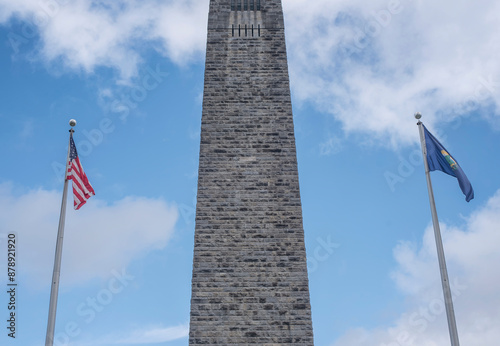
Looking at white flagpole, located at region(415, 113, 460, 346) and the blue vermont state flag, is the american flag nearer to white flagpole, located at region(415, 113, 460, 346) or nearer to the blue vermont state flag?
white flagpole, located at region(415, 113, 460, 346)

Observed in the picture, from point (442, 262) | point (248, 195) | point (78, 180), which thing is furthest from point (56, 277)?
point (442, 262)

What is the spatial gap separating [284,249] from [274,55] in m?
7.40

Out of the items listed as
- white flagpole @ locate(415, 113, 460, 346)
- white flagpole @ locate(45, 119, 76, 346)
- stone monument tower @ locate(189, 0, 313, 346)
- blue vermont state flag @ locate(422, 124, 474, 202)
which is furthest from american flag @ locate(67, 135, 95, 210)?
blue vermont state flag @ locate(422, 124, 474, 202)

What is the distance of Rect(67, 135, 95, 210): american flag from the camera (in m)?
13.7

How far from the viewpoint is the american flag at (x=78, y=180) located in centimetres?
1371

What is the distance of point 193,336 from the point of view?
50.6 feet

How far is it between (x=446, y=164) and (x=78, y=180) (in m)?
9.45

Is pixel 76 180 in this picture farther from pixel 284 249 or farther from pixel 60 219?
pixel 284 249

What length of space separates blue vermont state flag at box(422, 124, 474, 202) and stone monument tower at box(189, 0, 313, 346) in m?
4.43

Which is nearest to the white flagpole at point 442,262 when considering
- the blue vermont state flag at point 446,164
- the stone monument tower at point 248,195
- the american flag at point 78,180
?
the blue vermont state flag at point 446,164

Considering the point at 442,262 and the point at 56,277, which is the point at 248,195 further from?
the point at 56,277

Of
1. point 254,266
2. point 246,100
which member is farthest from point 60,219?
point 246,100

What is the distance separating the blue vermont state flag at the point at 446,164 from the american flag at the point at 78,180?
8.81m

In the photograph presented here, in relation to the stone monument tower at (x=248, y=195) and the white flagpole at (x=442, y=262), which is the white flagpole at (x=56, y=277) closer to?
the stone monument tower at (x=248, y=195)
